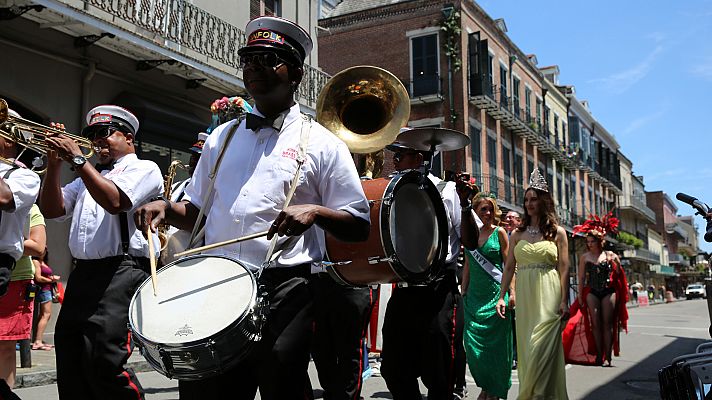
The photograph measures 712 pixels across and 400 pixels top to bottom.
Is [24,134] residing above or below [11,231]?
above

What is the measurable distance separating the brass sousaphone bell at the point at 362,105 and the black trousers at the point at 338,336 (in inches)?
41.4

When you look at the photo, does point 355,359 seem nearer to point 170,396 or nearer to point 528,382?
point 528,382

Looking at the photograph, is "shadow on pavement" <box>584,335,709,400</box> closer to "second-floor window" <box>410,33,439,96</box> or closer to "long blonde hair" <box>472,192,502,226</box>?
A: "long blonde hair" <box>472,192,502,226</box>

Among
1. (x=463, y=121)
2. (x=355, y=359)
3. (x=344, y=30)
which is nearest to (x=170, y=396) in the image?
(x=355, y=359)

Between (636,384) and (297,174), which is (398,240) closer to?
(297,174)

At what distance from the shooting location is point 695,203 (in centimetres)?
441

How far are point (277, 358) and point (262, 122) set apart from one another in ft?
3.05

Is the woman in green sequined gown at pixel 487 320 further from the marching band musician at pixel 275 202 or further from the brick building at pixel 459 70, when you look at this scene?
the brick building at pixel 459 70

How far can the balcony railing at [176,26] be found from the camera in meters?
12.2

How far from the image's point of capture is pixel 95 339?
3.81 m

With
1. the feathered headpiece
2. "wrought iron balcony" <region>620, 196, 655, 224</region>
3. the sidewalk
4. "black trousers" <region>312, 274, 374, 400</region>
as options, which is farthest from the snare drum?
"wrought iron balcony" <region>620, 196, 655, 224</region>

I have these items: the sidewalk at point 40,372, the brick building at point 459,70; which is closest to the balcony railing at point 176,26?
the sidewalk at point 40,372

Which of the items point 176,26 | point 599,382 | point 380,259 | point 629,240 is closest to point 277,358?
point 380,259

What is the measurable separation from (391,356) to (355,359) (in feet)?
1.48
